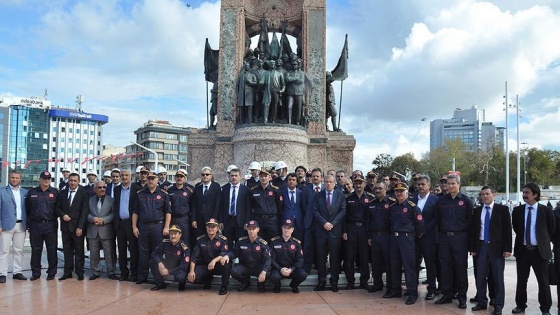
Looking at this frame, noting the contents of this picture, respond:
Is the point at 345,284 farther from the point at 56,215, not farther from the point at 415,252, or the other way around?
the point at 56,215

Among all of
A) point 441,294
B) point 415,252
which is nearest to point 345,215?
point 415,252

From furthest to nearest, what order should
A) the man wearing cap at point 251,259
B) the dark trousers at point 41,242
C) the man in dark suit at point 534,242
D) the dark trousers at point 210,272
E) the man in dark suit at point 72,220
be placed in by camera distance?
the man in dark suit at point 72,220
the dark trousers at point 41,242
the man wearing cap at point 251,259
the dark trousers at point 210,272
the man in dark suit at point 534,242

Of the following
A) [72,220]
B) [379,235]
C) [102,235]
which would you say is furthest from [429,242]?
[72,220]

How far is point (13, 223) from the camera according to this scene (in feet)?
26.7

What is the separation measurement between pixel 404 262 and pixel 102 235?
16.5 ft

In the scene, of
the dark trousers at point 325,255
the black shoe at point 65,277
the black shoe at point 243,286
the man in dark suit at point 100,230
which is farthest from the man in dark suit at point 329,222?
the black shoe at point 65,277

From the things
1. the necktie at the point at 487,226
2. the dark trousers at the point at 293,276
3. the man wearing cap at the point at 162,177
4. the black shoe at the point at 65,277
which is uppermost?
the man wearing cap at the point at 162,177

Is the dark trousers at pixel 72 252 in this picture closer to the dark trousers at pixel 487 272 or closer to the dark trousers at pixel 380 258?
the dark trousers at pixel 380 258

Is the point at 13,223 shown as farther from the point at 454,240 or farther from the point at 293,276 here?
the point at 454,240

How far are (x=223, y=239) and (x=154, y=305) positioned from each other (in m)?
1.47

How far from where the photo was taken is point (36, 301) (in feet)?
21.4

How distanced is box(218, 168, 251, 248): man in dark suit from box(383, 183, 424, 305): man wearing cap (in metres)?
2.40

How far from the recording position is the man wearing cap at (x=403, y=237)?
7.09 m

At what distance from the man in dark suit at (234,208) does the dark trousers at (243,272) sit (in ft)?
2.80
